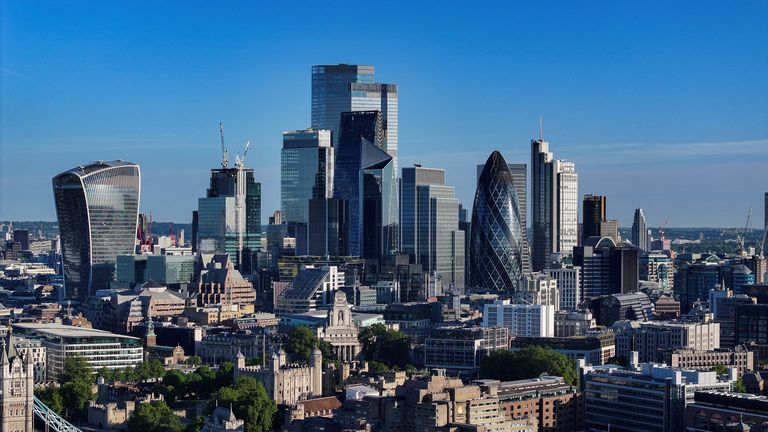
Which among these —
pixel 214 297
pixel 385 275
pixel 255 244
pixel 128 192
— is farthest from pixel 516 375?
pixel 255 244

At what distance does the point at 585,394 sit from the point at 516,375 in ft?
43.8

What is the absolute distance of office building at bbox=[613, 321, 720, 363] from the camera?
371 feet

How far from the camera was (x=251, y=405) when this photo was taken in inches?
3204

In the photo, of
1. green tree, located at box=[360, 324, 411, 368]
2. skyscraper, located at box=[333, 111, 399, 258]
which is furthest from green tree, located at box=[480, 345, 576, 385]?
skyscraper, located at box=[333, 111, 399, 258]

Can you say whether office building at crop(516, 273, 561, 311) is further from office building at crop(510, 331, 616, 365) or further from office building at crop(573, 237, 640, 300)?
office building at crop(510, 331, 616, 365)

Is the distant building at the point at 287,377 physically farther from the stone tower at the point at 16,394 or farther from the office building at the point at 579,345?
the office building at the point at 579,345

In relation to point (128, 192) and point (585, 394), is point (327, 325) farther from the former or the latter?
point (128, 192)

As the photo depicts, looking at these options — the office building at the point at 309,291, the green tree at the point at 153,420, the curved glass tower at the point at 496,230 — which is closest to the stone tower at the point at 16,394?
the green tree at the point at 153,420

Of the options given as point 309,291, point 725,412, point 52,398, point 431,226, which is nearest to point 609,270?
point 431,226

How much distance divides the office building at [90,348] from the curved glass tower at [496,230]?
7137 centimetres

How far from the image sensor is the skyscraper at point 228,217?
19262cm

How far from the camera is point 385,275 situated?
545 ft

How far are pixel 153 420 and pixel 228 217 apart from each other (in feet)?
374

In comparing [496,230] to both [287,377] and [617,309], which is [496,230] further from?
[287,377]
